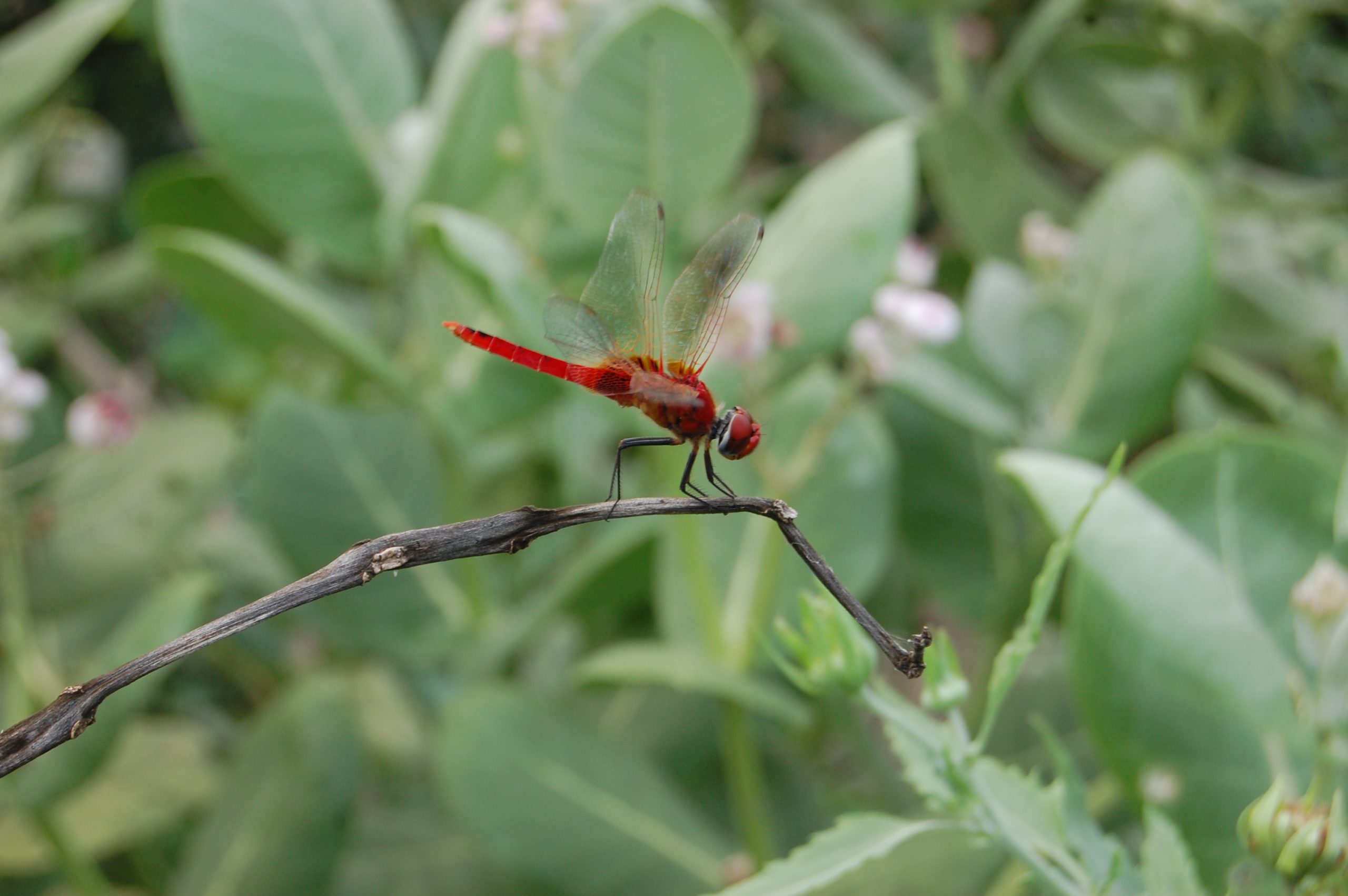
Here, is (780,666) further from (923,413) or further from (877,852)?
(923,413)

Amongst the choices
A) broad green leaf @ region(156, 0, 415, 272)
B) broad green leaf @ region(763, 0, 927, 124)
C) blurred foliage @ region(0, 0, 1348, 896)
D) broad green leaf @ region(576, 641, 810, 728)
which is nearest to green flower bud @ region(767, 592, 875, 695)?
blurred foliage @ region(0, 0, 1348, 896)

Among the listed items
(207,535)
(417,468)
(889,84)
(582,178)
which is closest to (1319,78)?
(889,84)

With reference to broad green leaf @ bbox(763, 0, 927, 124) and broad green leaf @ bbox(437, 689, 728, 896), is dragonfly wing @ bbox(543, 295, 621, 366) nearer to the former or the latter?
broad green leaf @ bbox(437, 689, 728, 896)

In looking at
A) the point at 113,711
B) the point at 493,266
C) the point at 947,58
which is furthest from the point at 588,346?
the point at 947,58

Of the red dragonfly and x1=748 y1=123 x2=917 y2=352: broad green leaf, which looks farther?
x1=748 y1=123 x2=917 y2=352: broad green leaf

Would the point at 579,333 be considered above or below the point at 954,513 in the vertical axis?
above

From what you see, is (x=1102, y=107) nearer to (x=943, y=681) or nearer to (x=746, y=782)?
(x=746, y=782)
